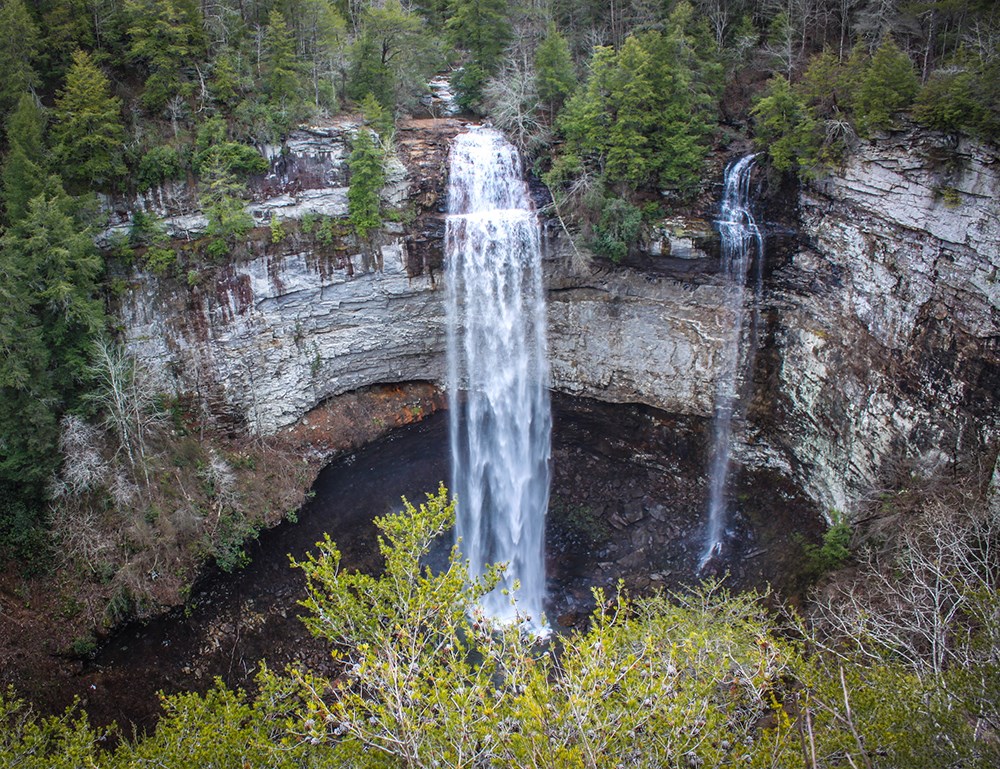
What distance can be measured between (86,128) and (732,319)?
772 inches

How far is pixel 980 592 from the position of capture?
10.3 meters

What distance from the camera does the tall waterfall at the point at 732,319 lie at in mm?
20422

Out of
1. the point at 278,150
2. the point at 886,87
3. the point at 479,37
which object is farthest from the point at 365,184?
the point at 886,87

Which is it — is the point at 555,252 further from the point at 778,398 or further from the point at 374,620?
the point at 374,620

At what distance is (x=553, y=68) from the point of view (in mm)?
23344

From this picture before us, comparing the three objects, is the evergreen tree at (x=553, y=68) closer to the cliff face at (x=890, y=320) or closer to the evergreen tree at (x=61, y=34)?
the cliff face at (x=890, y=320)

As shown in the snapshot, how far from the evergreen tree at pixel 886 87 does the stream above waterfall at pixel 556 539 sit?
33.9 feet

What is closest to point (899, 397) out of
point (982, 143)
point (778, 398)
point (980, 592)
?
point (778, 398)

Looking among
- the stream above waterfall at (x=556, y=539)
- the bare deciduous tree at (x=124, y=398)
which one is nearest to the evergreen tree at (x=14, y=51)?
the bare deciduous tree at (x=124, y=398)

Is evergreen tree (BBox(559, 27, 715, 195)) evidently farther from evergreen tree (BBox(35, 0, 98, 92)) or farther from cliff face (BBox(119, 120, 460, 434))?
evergreen tree (BBox(35, 0, 98, 92))

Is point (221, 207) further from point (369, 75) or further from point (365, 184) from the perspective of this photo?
point (369, 75)

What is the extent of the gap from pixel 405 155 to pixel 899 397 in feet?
53.6

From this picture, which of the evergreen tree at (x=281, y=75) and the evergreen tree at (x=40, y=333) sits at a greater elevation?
the evergreen tree at (x=281, y=75)

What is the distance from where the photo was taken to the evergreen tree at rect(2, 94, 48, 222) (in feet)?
56.6
